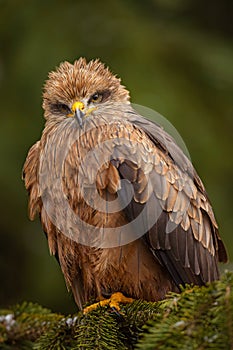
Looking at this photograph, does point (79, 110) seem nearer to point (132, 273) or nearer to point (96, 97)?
point (96, 97)

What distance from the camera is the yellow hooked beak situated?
4761 mm

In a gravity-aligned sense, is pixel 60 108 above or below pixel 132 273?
above

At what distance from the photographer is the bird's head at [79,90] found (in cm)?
499

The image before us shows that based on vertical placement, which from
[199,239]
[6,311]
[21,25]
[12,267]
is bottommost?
[12,267]

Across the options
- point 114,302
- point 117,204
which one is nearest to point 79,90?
point 117,204

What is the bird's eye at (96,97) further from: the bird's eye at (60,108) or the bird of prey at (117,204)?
the bird's eye at (60,108)

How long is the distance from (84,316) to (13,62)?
482 cm

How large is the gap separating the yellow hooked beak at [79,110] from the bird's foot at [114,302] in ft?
3.99

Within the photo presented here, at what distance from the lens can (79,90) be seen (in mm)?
4977

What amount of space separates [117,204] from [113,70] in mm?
3562

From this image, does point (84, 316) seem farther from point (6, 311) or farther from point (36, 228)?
point (36, 228)

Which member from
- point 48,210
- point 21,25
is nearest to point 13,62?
point 21,25

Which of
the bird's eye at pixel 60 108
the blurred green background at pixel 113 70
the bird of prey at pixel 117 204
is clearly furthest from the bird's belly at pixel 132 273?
the blurred green background at pixel 113 70

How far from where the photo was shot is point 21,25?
27.1 ft
